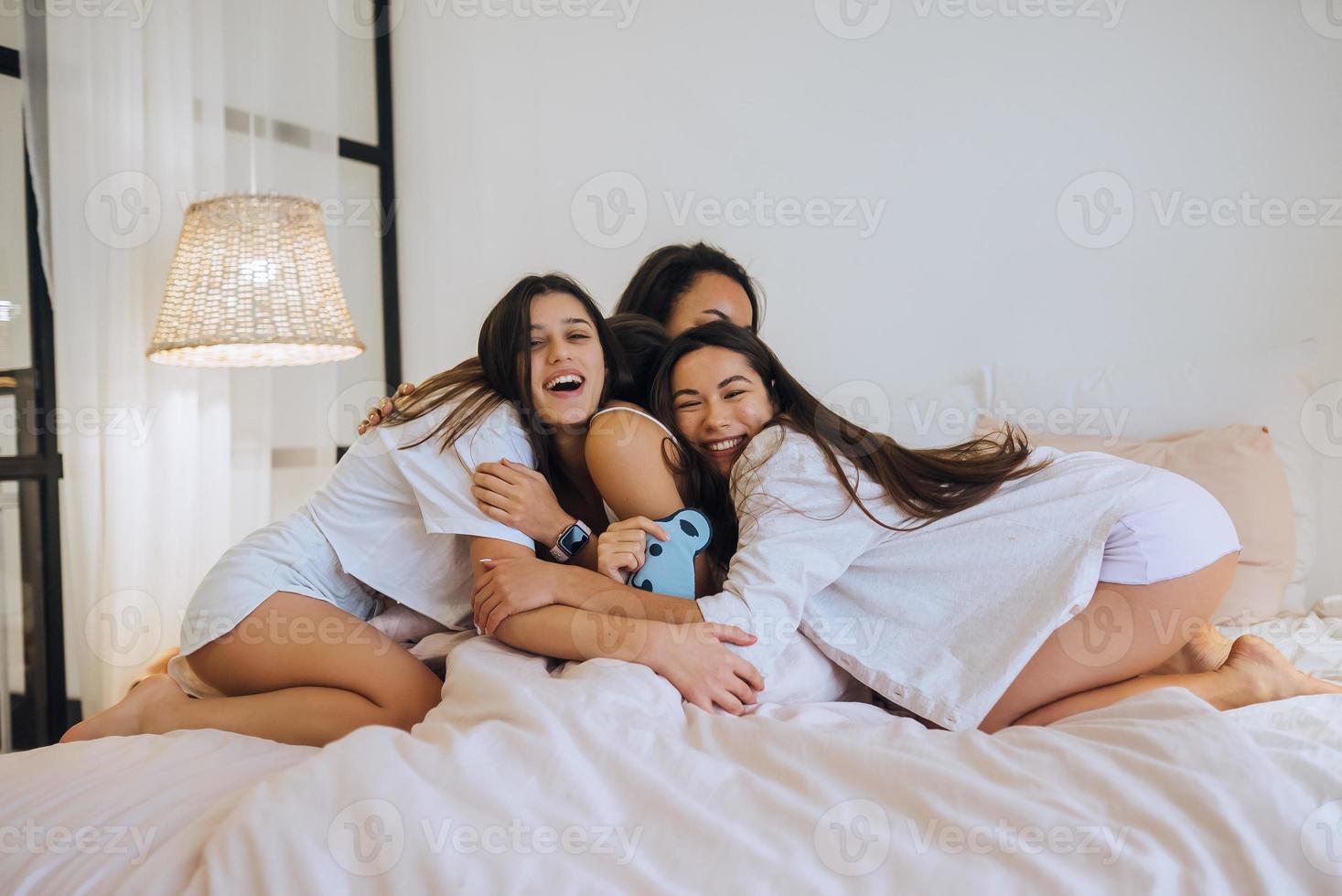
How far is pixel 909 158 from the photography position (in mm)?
2592

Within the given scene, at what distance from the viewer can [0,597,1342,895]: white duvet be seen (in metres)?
0.82

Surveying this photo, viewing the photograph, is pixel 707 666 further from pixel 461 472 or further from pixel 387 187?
pixel 387 187

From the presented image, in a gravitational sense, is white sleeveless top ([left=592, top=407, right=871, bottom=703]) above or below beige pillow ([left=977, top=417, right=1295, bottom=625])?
below

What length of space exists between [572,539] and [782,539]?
13.8 inches

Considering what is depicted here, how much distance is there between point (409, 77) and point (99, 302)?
1.46 meters

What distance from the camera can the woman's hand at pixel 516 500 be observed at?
140 centimetres

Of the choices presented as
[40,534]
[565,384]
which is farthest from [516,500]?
[40,534]

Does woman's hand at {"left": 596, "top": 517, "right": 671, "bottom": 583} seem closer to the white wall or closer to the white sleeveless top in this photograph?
the white sleeveless top

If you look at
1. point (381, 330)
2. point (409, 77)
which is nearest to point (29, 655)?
point (381, 330)

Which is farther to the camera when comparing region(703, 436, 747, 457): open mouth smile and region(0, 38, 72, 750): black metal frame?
region(0, 38, 72, 750): black metal frame

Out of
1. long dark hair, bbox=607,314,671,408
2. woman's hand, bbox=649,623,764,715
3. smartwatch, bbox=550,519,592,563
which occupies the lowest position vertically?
woman's hand, bbox=649,623,764,715

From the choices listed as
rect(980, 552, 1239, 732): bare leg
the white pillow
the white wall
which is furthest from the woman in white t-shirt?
the white wall

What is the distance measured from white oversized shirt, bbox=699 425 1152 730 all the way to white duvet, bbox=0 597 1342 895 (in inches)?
8.1

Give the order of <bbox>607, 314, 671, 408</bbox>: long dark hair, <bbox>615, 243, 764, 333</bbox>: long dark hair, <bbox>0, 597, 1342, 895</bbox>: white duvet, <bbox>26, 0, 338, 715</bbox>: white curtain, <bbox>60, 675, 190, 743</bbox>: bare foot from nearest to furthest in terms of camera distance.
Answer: <bbox>0, 597, 1342, 895</bbox>: white duvet < <bbox>60, 675, 190, 743</bbox>: bare foot < <bbox>607, 314, 671, 408</bbox>: long dark hair < <bbox>615, 243, 764, 333</bbox>: long dark hair < <bbox>26, 0, 338, 715</bbox>: white curtain
